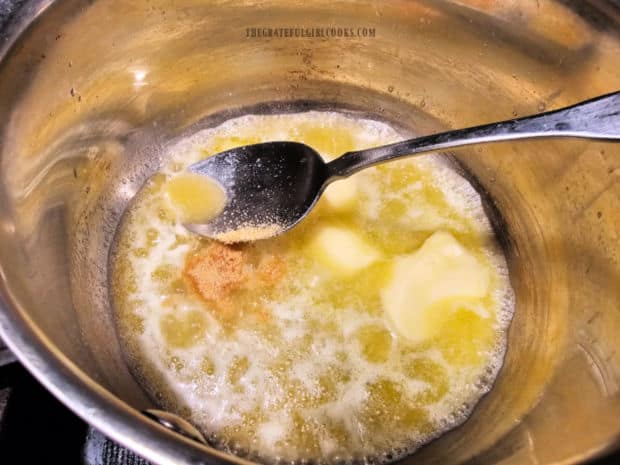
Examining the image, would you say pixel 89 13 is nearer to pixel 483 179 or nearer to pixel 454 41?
pixel 454 41

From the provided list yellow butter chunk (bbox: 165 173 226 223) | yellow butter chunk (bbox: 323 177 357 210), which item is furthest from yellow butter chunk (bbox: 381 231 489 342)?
yellow butter chunk (bbox: 165 173 226 223)

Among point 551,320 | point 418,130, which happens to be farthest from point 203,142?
point 551,320

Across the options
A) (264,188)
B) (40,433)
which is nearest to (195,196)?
(264,188)

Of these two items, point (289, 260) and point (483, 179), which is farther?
point (483, 179)

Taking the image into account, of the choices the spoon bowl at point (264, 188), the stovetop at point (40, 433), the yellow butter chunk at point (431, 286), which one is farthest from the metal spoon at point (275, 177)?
the stovetop at point (40, 433)

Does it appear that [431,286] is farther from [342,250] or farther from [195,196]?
[195,196]
